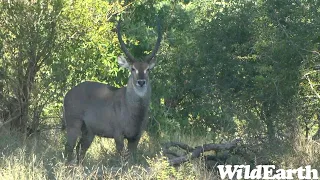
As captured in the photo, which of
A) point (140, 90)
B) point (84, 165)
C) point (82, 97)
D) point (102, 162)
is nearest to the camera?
point (84, 165)

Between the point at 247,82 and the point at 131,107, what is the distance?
7.12 ft

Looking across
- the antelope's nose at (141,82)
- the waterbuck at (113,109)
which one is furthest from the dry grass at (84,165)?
the antelope's nose at (141,82)

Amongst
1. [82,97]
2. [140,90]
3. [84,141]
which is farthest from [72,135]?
[140,90]

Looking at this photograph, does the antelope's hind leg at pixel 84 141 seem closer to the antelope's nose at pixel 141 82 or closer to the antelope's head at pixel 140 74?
the antelope's head at pixel 140 74

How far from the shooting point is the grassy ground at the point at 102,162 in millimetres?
8938

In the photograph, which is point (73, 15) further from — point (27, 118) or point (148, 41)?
point (148, 41)

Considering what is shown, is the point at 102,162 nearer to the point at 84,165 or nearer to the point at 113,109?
the point at 84,165

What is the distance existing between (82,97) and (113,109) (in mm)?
677

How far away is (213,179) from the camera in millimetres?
9531

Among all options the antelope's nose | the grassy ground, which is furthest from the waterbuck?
the grassy ground

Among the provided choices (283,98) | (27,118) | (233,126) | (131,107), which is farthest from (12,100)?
(283,98)

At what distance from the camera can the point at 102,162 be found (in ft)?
38.1

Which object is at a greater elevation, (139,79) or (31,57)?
(31,57)

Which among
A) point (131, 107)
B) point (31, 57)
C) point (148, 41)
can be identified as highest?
point (148, 41)
